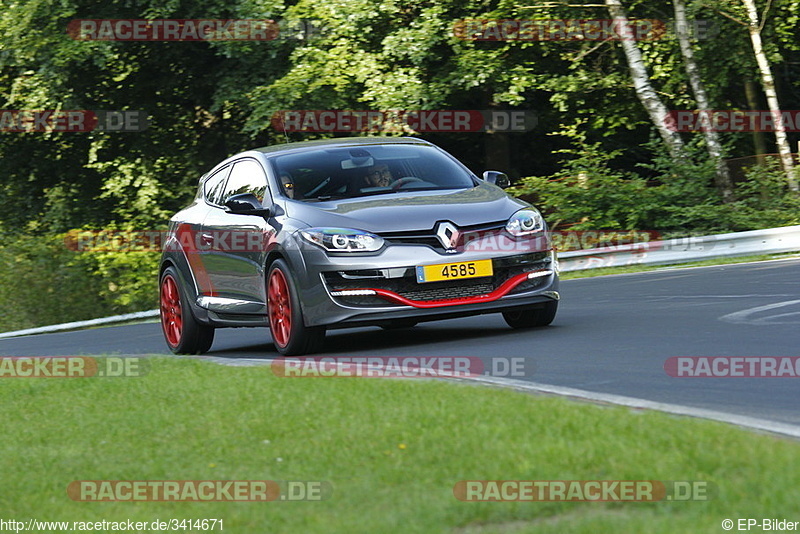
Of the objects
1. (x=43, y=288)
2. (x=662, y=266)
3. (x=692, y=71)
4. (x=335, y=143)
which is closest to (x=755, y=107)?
(x=692, y=71)

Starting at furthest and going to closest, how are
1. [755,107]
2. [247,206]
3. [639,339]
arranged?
[755,107] < [247,206] < [639,339]

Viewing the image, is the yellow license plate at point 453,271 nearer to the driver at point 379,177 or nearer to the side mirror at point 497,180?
the driver at point 379,177

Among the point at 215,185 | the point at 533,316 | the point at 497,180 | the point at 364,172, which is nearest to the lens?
the point at 364,172

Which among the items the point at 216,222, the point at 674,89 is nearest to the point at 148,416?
the point at 216,222

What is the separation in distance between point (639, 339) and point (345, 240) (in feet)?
7.42

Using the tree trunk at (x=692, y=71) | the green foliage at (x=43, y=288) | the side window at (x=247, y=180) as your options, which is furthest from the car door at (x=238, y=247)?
the green foliage at (x=43, y=288)

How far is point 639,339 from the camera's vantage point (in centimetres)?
986

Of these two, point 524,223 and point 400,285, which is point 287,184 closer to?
point 400,285

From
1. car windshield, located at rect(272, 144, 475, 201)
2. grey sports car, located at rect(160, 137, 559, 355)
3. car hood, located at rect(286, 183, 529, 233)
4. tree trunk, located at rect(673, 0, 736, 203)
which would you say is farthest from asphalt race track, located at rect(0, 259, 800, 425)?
tree trunk, located at rect(673, 0, 736, 203)

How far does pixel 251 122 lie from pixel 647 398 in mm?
21264

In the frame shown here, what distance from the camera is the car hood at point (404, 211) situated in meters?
10.1

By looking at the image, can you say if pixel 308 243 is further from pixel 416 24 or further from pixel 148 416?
pixel 416 24

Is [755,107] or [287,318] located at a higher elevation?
[755,107]

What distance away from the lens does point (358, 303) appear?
10109 mm
